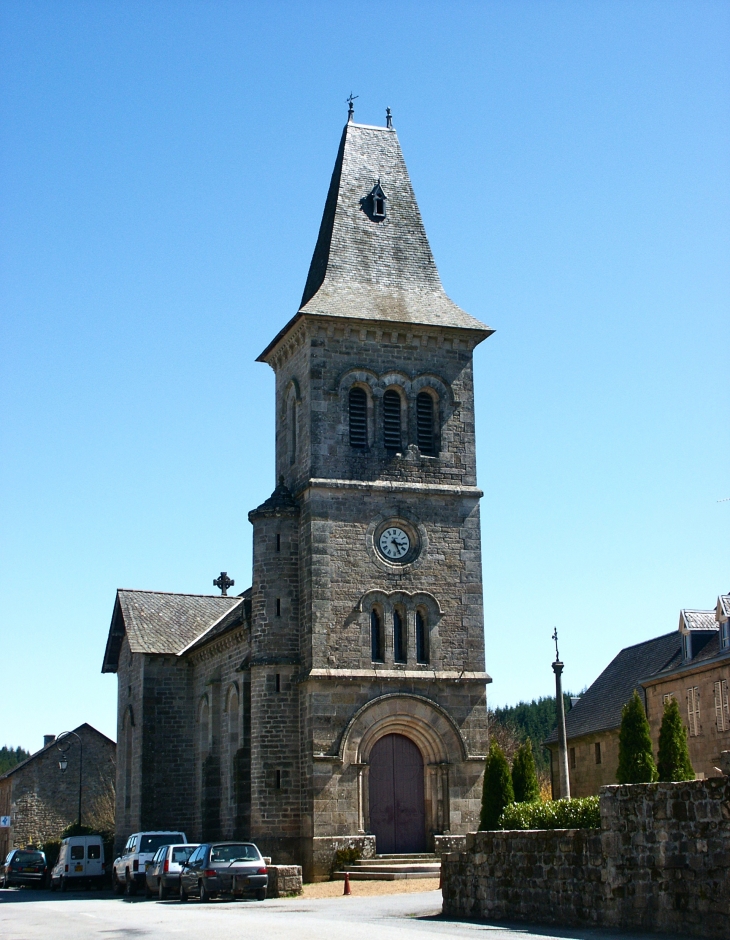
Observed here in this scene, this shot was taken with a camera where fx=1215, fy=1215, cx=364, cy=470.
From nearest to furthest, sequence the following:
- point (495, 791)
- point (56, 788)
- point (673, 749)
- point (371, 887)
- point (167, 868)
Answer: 1. point (673, 749)
2. point (167, 868)
3. point (371, 887)
4. point (495, 791)
5. point (56, 788)

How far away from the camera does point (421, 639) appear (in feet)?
107

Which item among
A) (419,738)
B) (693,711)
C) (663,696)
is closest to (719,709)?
(693,711)

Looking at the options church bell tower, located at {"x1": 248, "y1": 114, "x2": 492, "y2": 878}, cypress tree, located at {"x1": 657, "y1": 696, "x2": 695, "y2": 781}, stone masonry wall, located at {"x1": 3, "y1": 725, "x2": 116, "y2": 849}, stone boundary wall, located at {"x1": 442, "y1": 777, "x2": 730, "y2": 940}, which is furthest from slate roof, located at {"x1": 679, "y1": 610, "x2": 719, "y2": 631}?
stone masonry wall, located at {"x1": 3, "y1": 725, "x2": 116, "y2": 849}

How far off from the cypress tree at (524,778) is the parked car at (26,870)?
19023 millimetres

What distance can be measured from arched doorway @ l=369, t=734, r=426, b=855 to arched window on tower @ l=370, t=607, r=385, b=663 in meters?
2.09

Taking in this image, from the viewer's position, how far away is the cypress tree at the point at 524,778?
27672mm

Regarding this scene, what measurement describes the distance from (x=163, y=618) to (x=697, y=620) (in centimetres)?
1910

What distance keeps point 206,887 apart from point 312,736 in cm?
663

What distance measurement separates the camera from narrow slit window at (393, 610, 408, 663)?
3219cm

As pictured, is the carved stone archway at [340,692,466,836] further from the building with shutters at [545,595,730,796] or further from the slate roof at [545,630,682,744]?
the slate roof at [545,630,682,744]

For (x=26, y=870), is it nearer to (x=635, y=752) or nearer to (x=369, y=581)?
(x=369, y=581)

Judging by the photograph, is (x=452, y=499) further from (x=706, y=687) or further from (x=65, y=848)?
(x=65, y=848)

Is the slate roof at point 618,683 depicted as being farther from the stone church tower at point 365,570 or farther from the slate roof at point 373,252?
the slate roof at point 373,252

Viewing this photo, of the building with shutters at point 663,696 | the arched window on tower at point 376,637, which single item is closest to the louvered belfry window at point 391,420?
the arched window on tower at point 376,637
